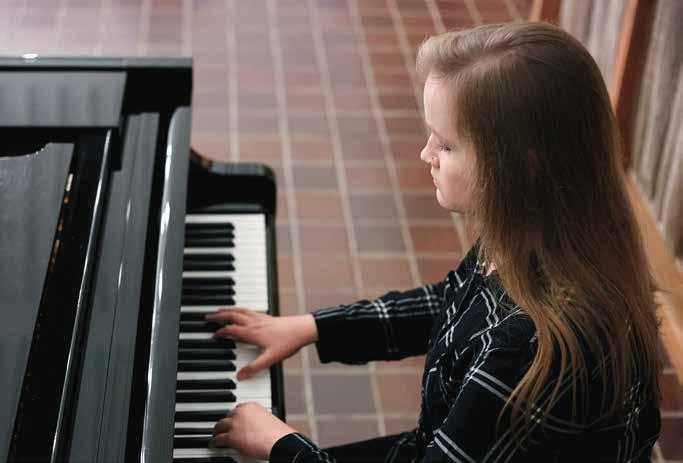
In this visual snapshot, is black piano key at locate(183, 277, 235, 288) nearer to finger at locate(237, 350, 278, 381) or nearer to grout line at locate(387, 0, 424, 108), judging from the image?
finger at locate(237, 350, 278, 381)

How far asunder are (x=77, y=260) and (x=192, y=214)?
0.61m

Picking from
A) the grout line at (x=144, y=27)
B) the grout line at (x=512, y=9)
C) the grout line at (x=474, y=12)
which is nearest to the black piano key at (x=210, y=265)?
the grout line at (x=144, y=27)

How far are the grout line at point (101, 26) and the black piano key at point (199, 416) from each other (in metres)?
3.05

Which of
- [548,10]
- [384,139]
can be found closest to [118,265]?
[384,139]

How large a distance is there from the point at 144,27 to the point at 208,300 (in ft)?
9.96

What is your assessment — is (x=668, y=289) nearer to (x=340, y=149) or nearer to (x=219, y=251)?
(x=340, y=149)

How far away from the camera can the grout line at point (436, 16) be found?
16.0ft

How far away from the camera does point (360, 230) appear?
Result: 362cm

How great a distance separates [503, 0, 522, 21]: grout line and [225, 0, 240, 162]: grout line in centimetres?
132

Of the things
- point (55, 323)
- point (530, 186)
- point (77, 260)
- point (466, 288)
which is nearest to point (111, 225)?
point (77, 260)

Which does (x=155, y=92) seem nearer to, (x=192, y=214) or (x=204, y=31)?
(x=192, y=214)

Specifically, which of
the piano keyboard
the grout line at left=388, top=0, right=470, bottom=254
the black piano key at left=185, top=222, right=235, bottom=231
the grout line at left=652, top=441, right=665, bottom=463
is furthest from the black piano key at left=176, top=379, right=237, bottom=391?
the grout line at left=388, top=0, right=470, bottom=254

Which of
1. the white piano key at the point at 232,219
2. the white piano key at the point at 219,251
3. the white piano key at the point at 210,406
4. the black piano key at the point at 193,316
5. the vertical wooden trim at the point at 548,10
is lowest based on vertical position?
the white piano key at the point at 210,406

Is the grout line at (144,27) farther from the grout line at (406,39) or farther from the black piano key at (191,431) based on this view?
the black piano key at (191,431)
